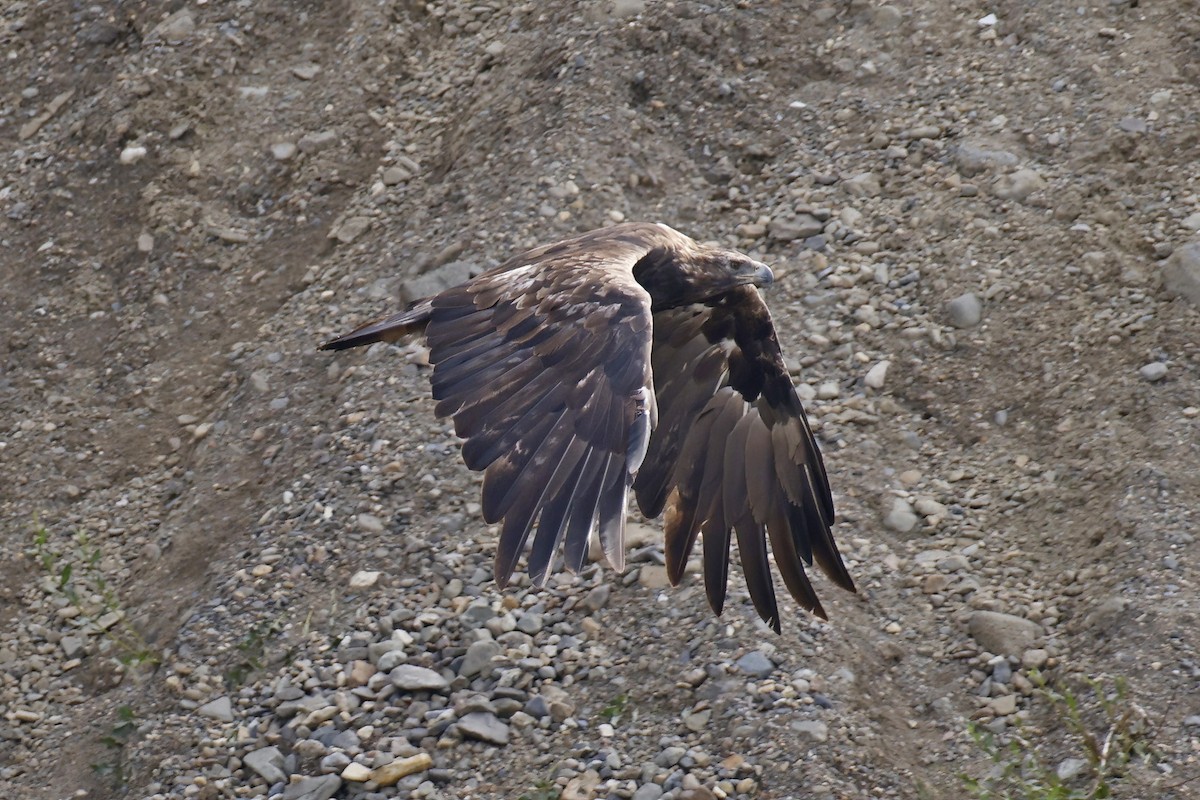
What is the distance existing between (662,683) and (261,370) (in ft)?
8.84

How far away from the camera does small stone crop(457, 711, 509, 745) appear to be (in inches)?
212

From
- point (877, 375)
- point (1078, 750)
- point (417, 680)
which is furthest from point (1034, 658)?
point (417, 680)

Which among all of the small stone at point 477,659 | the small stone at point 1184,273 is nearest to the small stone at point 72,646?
the small stone at point 477,659

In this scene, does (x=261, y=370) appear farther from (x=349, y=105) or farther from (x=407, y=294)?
(x=349, y=105)

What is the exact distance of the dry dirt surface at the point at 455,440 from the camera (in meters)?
5.39

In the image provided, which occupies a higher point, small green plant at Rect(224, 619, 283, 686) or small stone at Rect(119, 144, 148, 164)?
small stone at Rect(119, 144, 148, 164)

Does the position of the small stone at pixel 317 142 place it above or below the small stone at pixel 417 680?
above

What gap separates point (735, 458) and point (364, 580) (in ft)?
5.05

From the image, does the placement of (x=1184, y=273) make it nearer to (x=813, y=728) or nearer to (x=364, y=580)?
(x=813, y=728)

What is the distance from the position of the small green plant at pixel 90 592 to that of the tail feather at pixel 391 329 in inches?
59.4

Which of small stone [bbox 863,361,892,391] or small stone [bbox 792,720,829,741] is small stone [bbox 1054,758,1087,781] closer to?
small stone [bbox 792,720,829,741]

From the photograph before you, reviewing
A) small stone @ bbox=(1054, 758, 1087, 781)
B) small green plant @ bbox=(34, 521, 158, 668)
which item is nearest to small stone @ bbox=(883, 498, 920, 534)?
small stone @ bbox=(1054, 758, 1087, 781)

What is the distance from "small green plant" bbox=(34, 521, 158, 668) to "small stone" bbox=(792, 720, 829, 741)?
254 centimetres

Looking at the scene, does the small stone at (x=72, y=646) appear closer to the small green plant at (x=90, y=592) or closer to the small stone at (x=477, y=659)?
the small green plant at (x=90, y=592)
